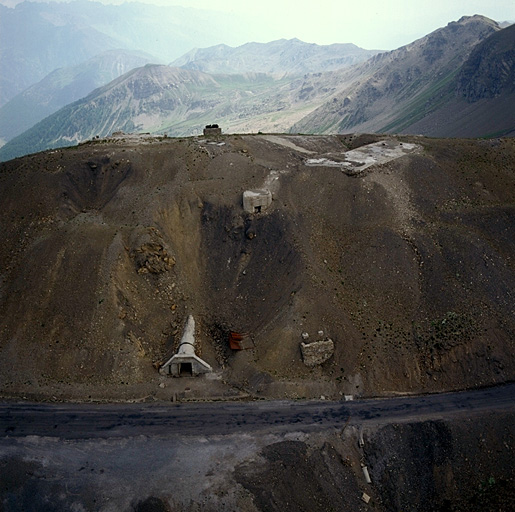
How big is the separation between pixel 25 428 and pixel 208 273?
2335cm

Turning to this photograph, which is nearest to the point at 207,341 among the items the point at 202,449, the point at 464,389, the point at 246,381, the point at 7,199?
the point at 246,381

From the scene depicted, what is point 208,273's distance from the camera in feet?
158

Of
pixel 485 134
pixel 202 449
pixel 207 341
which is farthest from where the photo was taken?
pixel 485 134

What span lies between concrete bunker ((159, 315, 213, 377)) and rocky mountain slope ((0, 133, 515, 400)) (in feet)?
3.15

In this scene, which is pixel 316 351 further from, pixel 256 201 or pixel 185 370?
pixel 256 201

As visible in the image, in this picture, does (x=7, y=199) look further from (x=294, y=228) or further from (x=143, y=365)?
(x=294, y=228)

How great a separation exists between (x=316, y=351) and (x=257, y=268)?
499 inches

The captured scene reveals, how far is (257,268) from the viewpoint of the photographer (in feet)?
155

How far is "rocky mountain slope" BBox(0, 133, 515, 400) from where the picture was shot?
38.3 metres

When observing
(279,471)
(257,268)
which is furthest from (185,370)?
(279,471)

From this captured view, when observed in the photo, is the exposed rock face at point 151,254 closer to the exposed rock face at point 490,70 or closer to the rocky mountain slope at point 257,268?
the rocky mountain slope at point 257,268

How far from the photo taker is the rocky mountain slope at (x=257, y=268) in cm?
3834

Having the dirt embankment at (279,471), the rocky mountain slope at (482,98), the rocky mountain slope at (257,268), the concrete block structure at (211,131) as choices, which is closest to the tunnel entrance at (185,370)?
the rocky mountain slope at (257,268)

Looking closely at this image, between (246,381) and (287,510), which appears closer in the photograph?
(287,510)
